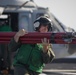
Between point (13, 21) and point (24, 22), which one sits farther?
point (13, 21)

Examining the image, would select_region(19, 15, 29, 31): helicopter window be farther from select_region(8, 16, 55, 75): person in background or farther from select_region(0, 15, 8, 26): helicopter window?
select_region(8, 16, 55, 75): person in background

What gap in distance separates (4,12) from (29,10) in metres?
0.75

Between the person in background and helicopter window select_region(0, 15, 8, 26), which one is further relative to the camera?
helicopter window select_region(0, 15, 8, 26)

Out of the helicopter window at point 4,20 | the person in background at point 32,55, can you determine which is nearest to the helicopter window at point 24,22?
the helicopter window at point 4,20

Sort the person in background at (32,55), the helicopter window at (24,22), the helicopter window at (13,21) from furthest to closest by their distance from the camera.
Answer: the helicopter window at (13,21) < the helicopter window at (24,22) < the person in background at (32,55)

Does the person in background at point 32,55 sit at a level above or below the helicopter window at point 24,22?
above

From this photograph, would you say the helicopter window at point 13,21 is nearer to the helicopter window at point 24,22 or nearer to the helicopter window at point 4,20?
the helicopter window at point 4,20

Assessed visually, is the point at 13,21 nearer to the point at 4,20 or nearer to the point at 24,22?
the point at 4,20

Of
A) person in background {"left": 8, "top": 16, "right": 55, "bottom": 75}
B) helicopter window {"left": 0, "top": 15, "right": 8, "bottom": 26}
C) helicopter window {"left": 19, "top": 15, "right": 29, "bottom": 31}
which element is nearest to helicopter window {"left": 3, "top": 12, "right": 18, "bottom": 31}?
helicopter window {"left": 0, "top": 15, "right": 8, "bottom": 26}

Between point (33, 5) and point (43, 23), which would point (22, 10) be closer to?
point (33, 5)

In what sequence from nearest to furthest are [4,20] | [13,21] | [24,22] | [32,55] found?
[32,55] < [24,22] < [13,21] < [4,20]

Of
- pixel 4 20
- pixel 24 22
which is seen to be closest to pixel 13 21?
pixel 4 20

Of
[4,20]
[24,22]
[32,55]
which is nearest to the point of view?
[32,55]

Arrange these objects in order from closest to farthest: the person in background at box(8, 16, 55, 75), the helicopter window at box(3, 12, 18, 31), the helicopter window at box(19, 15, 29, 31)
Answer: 1. the person in background at box(8, 16, 55, 75)
2. the helicopter window at box(19, 15, 29, 31)
3. the helicopter window at box(3, 12, 18, 31)
